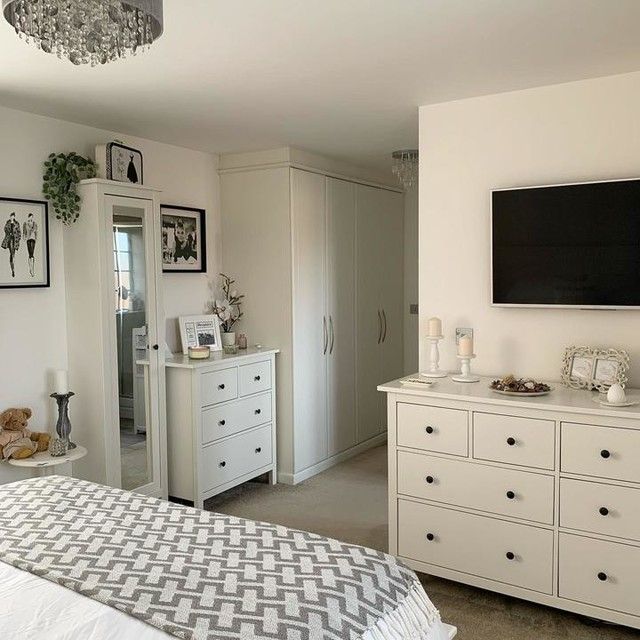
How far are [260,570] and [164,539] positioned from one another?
345 mm

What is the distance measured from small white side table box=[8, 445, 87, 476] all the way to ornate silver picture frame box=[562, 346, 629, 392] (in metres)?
2.49

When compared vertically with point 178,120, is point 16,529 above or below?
below

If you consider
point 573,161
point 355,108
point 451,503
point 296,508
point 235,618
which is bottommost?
point 296,508

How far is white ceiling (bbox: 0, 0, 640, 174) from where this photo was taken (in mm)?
2266

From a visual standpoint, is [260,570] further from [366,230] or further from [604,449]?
[366,230]

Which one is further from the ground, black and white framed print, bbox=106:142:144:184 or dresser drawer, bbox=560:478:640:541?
black and white framed print, bbox=106:142:144:184

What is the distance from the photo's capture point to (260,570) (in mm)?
1754

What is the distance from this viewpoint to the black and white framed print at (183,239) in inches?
173

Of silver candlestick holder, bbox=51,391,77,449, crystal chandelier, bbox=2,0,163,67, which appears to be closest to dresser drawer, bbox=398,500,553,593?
silver candlestick holder, bbox=51,391,77,449

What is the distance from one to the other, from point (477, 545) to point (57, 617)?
1.99 m

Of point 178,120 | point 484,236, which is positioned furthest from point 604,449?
point 178,120

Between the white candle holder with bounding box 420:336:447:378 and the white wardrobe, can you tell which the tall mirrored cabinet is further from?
the white candle holder with bounding box 420:336:447:378

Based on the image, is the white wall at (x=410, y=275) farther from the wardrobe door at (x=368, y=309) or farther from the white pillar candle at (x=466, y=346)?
the white pillar candle at (x=466, y=346)

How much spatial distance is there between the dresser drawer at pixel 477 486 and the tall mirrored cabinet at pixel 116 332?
1.62 m
